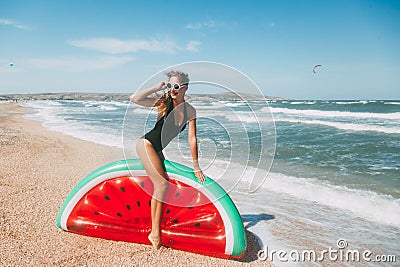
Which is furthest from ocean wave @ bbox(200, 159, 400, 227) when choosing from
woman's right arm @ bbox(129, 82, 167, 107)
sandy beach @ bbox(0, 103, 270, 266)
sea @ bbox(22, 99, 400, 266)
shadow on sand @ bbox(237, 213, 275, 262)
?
woman's right arm @ bbox(129, 82, 167, 107)

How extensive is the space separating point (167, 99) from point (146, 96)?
233 mm

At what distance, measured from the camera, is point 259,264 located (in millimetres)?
3539

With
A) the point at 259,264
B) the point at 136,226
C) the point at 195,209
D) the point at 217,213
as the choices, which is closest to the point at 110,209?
the point at 136,226

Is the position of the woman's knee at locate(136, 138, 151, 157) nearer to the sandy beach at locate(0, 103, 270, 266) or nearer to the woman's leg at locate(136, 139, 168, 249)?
the woman's leg at locate(136, 139, 168, 249)

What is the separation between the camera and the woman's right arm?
3123 mm

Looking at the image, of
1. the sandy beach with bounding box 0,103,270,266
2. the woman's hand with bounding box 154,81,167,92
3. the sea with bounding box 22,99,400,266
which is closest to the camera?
the woman's hand with bounding box 154,81,167,92

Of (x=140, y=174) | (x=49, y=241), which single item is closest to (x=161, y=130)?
(x=140, y=174)

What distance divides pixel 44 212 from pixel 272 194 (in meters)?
3.91

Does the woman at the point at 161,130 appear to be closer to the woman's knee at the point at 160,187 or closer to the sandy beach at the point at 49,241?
the woman's knee at the point at 160,187

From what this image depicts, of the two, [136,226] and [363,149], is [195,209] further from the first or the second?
[363,149]

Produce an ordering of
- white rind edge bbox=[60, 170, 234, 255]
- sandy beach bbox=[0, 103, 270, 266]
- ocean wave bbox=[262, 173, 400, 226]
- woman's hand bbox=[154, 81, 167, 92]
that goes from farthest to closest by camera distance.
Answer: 1. ocean wave bbox=[262, 173, 400, 226]
2. white rind edge bbox=[60, 170, 234, 255]
3. sandy beach bbox=[0, 103, 270, 266]
4. woman's hand bbox=[154, 81, 167, 92]

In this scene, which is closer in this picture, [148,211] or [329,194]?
[148,211]

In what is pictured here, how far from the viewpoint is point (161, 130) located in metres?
3.39

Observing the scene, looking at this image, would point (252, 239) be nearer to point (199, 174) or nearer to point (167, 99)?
point (199, 174)
